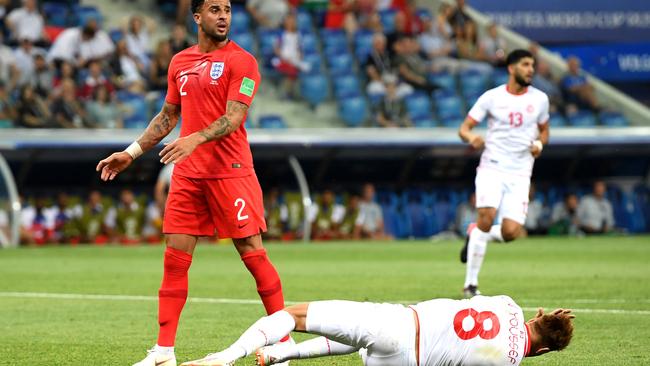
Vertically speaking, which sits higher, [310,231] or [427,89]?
[427,89]

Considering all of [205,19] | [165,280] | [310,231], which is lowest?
[310,231]

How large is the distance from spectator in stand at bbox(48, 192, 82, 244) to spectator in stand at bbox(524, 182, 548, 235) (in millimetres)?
9235

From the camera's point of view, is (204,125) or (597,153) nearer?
(204,125)

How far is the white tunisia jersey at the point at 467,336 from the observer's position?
611 centimetres

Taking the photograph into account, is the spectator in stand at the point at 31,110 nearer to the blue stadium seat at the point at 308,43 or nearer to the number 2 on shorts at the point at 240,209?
the blue stadium seat at the point at 308,43

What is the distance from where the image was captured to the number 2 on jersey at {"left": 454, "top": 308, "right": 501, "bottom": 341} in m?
6.15

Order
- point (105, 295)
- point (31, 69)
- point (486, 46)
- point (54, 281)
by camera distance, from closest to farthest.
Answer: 1. point (105, 295)
2. point (54, 281)
3. point (31, 69)
4. point (486, 46)

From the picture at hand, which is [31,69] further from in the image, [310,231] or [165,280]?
[165,280]

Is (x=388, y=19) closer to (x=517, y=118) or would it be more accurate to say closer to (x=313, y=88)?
(x=313, y=88)

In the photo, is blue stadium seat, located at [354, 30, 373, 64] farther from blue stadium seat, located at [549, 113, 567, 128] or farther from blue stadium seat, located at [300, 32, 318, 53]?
blue stadium seat, located at [549, 113, 567, 128]

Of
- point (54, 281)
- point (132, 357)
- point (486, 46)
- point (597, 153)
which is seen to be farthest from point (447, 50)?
point (132, 357)

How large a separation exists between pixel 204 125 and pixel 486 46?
21.2 m

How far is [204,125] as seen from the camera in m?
7.29

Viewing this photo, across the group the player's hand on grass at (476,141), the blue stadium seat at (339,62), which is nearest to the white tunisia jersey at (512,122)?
Result: the player's hand on grass at (476,141)
